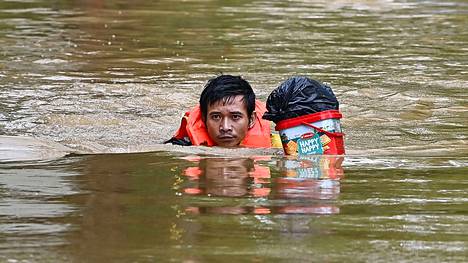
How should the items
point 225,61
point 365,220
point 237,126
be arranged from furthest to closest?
point 225,61 → point 237,126 → point 365,220

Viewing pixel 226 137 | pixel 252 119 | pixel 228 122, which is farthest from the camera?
pixel 252 119

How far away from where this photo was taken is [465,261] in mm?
4066

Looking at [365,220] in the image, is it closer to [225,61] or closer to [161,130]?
[161,130]

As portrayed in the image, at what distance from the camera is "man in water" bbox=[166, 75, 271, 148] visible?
7.69 m

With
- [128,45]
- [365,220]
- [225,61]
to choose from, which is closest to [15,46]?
[128,45]

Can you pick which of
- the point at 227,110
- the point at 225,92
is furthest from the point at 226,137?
the point at 225,92

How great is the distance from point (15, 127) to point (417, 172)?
4.07m

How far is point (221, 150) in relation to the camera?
7.38 m

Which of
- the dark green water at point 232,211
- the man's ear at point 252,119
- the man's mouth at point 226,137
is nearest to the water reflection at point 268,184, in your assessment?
the dark green water at point 232,211

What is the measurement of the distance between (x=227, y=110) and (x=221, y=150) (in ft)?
1.52

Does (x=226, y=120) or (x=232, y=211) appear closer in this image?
(x=232, y=211)

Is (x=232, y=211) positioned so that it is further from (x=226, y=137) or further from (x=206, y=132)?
(x=206, y=132)

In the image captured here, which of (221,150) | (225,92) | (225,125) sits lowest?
(221,150)

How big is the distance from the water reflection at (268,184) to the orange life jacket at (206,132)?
0.90 metres
